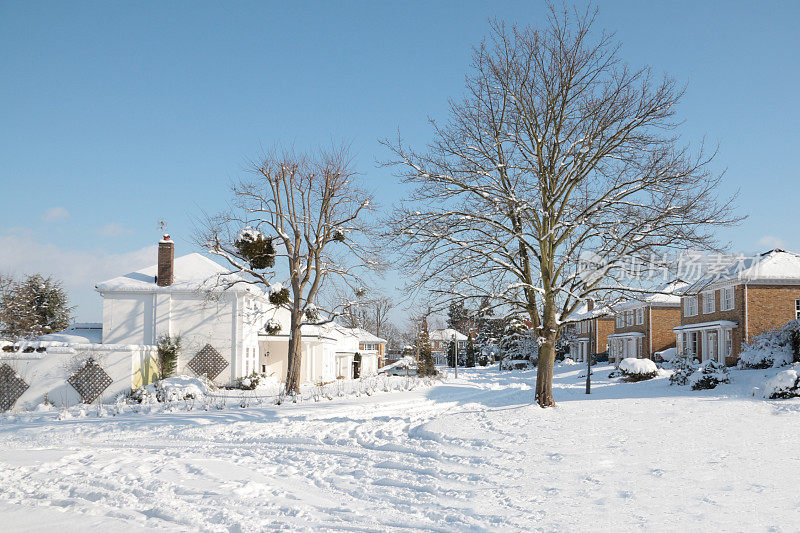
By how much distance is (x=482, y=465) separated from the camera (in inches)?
379

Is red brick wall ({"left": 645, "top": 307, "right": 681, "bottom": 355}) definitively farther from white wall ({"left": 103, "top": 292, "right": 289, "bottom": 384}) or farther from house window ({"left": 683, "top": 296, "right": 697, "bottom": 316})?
white wall ({"left": 103, "top": 292, "right": 289, "bottom": 384})

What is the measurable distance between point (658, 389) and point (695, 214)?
11.8m

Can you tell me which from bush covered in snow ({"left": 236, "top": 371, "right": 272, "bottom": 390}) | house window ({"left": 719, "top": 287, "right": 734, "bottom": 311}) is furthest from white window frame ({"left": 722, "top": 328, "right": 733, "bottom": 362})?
bush covered in snow ({"left": 236, "top": 371, "right": 272, "bottom": 390})

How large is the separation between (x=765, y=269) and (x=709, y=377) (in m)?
9.58

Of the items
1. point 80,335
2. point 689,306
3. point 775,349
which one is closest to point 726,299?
point 689,306

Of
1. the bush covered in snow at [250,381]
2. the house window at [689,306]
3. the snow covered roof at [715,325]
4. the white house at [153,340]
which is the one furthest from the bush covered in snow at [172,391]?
the house window at [689,306]

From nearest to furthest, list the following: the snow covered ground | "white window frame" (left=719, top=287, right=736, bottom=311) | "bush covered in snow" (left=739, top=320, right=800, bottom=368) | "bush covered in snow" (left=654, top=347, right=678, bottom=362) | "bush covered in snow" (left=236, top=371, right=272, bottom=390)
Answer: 1. the snow covered ground
2. "bush covered in snow" (left=739, top=320, right=800, bottom=368)
3. "bush covered in snow" (left=236, top=371, right=272, bottom=390)
4. "white window frame" (left=719, top=287, right=736, bottom=311)
5. "bush covered in snow" (left=654, top=347, right=678, bottom=362)

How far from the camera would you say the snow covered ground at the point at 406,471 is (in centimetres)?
664

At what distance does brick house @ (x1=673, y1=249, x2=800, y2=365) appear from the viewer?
29.2m

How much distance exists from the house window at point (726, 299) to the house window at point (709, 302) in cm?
86

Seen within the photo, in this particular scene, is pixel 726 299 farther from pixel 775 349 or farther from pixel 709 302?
pixel 775 349

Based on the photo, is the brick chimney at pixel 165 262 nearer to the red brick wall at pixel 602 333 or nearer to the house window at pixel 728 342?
the house window at pixel 728 342

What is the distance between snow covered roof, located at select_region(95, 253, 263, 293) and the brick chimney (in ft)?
1.10

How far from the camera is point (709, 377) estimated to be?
76.3 feet
